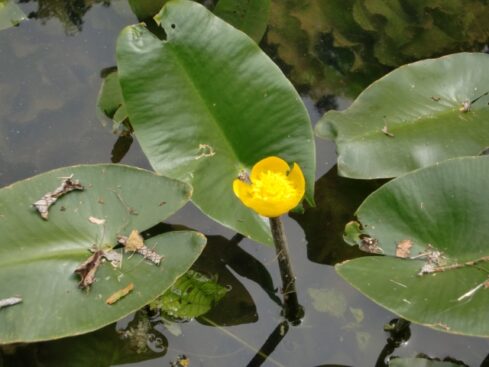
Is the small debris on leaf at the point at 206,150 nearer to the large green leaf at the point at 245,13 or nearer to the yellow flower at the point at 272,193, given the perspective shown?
the yellow flower at the point at 272,193

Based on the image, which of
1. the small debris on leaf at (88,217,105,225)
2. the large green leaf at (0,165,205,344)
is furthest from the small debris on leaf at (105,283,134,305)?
the small debris on leaf at (88,217,105,225)

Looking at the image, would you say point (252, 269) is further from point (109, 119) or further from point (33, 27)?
point (33, 27)

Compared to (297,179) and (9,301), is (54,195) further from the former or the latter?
(297,179)

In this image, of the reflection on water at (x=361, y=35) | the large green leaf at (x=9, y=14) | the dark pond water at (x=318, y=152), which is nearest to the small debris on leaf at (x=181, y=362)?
the dark pond water at (x=318, y=152)

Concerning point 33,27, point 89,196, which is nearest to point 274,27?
point 33,27

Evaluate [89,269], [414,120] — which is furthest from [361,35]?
[89,269]

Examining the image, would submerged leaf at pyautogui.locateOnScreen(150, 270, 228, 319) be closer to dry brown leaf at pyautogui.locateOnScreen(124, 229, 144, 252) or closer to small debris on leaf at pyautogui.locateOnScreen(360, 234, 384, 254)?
dry brown leaf at pyautogui.locateOnScreen(124, 229, 144, 252)
